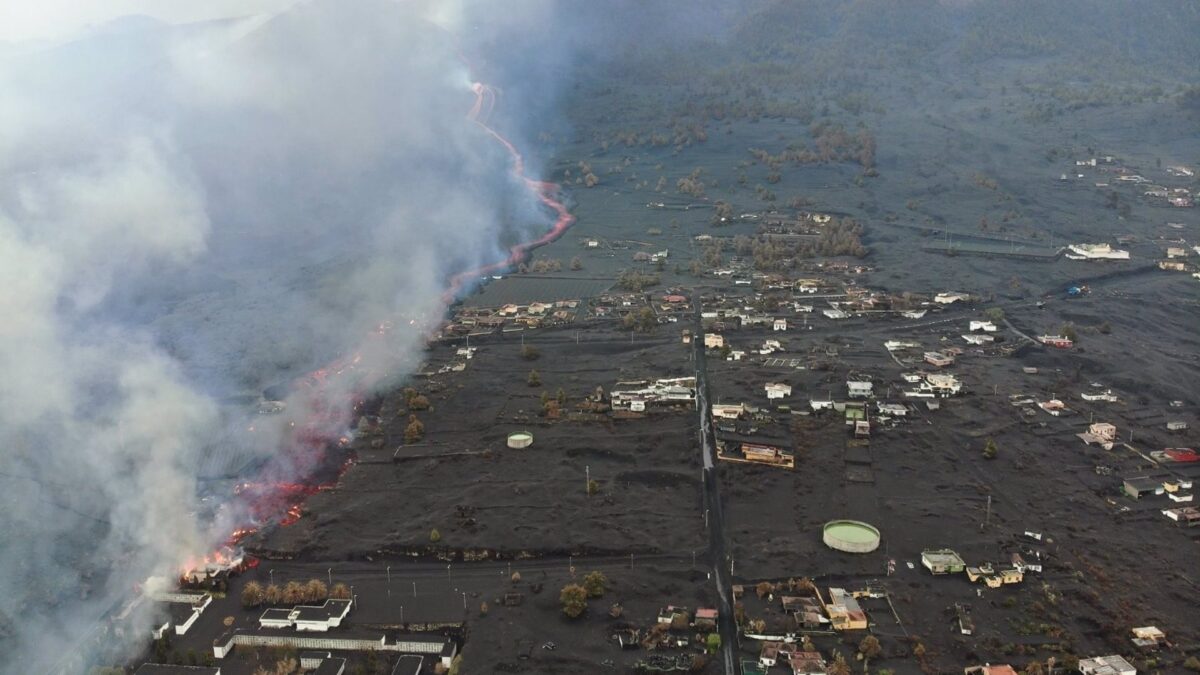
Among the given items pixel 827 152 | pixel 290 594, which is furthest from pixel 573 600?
pixel 827 152

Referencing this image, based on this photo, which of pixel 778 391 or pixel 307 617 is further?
pixel 778 391

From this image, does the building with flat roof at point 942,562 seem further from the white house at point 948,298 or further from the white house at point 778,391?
the white house at point 948,298

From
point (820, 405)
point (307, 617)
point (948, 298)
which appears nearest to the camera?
point (307, 617)

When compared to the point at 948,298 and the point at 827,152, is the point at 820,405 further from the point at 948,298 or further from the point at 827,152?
the point at 827,152

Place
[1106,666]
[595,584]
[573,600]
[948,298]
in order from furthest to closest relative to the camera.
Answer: [948,298], [595,584], [573,600], [1106,666]

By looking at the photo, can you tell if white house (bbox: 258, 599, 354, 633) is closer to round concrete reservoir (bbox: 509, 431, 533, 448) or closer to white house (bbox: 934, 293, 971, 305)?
round concrete reservoir (bbox: 509, 431, 533, 448)

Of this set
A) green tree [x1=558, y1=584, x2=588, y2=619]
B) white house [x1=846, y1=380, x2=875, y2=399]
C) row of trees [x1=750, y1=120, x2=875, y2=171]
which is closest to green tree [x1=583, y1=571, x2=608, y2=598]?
green tree [x1=558, y1=584, x2=588, y2=619]

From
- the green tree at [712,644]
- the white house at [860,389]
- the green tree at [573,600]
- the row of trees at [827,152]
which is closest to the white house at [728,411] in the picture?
the white house at [860,389]
